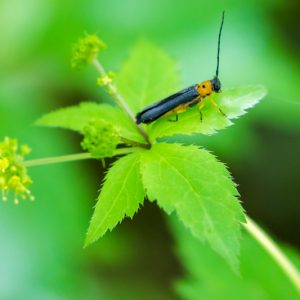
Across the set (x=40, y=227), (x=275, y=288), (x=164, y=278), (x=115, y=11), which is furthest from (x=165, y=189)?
(x=115, y=11)

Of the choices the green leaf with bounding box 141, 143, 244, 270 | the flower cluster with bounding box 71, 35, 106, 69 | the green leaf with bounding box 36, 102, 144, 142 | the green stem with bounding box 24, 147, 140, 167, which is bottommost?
the green leaf with bounding box 141, 143, 244, 270

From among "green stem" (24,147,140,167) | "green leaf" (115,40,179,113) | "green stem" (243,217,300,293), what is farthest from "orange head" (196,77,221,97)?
"green stem" (243,217,300,293)

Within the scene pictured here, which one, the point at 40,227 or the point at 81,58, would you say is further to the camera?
the point at 40,227

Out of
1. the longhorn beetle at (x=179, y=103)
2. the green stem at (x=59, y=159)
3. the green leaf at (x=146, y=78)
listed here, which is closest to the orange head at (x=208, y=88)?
the longhorn beetle at (x=179, y=103)

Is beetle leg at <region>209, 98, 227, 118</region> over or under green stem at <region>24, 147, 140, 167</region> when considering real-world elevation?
under

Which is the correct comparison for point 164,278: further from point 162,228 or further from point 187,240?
point 187,240

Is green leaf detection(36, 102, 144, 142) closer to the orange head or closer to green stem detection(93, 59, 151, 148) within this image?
green stem detection(93, 59, 151, 148)

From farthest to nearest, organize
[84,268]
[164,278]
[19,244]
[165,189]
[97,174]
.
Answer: [97,174] < [164,278] < [84,268] < [19,244] < [165,189]
